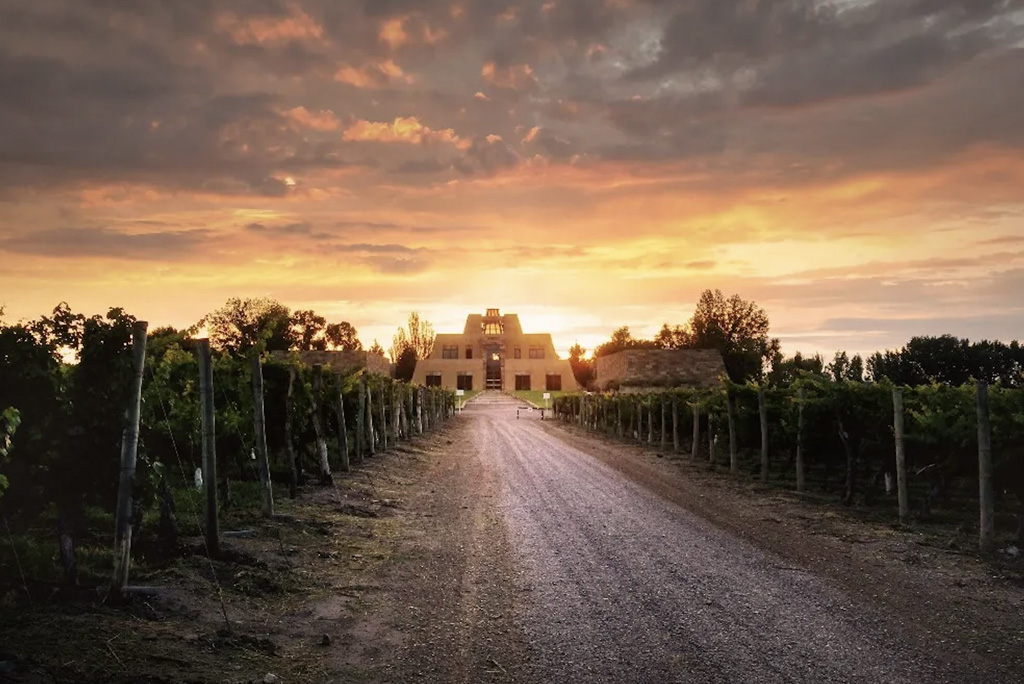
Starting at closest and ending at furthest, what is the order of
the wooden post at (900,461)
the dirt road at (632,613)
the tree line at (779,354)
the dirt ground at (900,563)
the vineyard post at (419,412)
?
the dirt road at (632,613)
the dirt ground at (900,563)
the wooden post at (900,461)
the vineyard post at (419,412)
the tree line at (779,354)

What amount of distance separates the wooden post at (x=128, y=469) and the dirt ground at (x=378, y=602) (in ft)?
1.53

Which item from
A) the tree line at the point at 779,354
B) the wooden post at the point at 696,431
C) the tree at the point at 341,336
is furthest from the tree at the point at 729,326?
the wooden post at the point at 696,431

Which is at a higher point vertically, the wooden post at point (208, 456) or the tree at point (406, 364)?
the tree at point (406, 364)

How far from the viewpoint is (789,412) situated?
864 inches

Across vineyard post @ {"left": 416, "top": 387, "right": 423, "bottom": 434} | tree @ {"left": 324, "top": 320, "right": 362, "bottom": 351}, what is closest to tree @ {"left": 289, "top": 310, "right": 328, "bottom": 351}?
tree @ {"left": 324, "top": 320, "right": 362, "bottom": 351}

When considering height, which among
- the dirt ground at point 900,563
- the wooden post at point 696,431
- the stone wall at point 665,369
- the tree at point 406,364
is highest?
the tree at point 406,364

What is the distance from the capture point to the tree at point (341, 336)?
13525 centimetres

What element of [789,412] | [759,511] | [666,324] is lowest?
[759,511]

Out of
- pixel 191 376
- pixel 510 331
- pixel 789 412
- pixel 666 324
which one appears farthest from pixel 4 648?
pixel 510 331

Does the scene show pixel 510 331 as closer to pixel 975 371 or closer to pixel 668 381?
pixel 668 381

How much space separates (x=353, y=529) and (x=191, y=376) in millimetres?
5786

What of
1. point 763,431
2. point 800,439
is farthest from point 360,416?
point 800,439

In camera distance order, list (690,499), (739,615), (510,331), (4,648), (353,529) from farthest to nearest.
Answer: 1. (510,331)
2. (690,499)
3. (353,529)
4. (739,615)
5. (4,648)

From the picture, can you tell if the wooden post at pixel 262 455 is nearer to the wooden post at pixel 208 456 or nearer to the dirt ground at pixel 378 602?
the dirt ground at pixel 378 602
